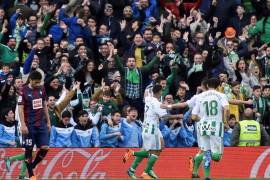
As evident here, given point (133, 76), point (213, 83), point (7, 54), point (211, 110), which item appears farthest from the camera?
point (7, 54)

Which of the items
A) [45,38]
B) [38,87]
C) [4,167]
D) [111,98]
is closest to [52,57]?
[45,38]

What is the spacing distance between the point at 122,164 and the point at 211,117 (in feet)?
14.6

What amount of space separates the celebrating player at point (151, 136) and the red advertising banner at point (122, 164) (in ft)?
5.08

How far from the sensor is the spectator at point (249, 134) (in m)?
26.6

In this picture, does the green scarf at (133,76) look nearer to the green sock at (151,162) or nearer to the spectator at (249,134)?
the spectator at (249,134)

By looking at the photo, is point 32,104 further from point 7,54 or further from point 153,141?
point 7,54

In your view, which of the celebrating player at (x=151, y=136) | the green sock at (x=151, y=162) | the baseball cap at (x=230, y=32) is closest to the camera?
the celebrating player at (x=151, y=136)

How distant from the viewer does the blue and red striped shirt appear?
22.9 meters

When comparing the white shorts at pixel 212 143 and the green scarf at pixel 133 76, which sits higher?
the green scarf at pixel 133 76

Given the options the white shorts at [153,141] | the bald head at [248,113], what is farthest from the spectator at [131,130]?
the bald head at [248,113]

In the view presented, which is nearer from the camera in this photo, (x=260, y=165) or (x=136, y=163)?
(x=136, y=163)

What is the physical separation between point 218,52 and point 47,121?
8425mm

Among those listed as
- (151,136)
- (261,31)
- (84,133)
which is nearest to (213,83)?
(151,136)

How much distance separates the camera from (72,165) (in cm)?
2664
